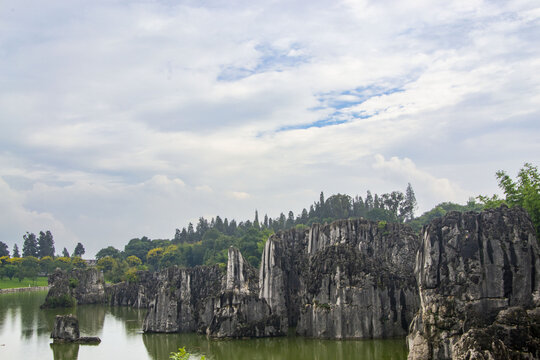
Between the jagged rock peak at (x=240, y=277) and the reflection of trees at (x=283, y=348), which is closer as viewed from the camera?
the reflection of trees at (x=283, y=348)

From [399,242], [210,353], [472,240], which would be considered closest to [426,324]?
[472,240]

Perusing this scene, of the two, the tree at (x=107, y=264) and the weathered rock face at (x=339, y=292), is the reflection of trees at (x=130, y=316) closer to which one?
the weathered rock face at (x=339, y=292)

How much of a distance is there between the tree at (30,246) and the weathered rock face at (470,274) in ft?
572

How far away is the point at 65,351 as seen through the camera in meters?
43.1

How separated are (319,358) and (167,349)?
13025 millimetres

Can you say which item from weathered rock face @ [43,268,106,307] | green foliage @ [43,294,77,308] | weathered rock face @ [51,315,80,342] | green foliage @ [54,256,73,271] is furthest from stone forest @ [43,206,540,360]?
green foliage @ [54,256,73,271]

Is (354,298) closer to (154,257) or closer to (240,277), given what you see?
(240,277)

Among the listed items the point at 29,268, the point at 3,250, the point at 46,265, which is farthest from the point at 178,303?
the point at 3,250

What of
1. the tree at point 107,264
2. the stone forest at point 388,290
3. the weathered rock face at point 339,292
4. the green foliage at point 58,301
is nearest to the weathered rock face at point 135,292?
the green foliage at point 58,301

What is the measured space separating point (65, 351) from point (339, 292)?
22102mm

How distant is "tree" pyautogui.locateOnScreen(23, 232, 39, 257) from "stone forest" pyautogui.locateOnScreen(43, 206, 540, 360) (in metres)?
149

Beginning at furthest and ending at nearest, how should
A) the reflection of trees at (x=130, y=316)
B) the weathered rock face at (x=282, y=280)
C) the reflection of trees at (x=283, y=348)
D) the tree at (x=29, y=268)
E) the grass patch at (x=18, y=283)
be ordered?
the tree at (x=29, y=268) < the grass patch at (x=18, y=283) < the reflection of trees at (x=130, y=316) < the weathered rock face at (x=282, y=280) < the reflection of trees at (x=283, y=348)

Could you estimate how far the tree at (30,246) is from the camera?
18459 centimetres

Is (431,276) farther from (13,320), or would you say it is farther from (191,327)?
(13,320)
